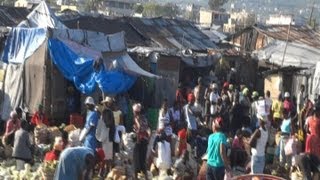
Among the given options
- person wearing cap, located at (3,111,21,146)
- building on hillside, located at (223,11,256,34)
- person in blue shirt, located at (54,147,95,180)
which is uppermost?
person in blue shirt, located at (54,147,95,180)

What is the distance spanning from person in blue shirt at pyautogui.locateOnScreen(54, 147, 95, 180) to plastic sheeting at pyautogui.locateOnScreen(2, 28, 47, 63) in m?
8.20

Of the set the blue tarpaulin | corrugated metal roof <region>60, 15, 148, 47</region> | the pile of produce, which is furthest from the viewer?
corrugated metal roof <region>60, 15, 148, 47</region>

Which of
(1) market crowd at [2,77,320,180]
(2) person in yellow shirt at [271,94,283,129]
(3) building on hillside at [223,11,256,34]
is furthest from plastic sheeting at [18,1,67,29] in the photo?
(3) building on hillside at [223,11,256,34]

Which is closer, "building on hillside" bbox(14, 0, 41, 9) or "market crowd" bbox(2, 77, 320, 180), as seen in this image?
"market crowd" bbox(2, 77, 320, 180)

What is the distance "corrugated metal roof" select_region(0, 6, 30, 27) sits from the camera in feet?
72.4

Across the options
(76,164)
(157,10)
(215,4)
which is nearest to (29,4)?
(76,164)

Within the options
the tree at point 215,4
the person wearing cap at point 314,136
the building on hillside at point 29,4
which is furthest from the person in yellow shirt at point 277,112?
the tree at point 215,4

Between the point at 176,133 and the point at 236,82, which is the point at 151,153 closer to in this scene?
the point at 176,133

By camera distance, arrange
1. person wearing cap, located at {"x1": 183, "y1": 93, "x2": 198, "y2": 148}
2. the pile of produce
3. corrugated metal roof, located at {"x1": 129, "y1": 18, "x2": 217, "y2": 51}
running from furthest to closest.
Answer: corrugated metal roof, located at {"x1": 129, "y1": 18, "x2": 217, "y2": 51} < person wearing cap, located at {"x1": 183, "y1": 93, "x2": 198, "y2": 148} < the pile of produce

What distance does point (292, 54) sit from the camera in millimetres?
24875

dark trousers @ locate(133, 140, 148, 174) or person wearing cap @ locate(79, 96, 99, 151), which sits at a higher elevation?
person wearing cap @ locate(79, 96, 99, 151)

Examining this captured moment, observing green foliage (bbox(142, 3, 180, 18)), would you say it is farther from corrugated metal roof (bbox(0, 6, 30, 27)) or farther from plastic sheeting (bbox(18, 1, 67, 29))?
plastic sheeting (bbox(18, 1, 67, 29))

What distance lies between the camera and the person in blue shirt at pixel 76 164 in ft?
23.4

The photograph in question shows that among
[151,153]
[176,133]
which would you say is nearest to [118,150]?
[151,153]
